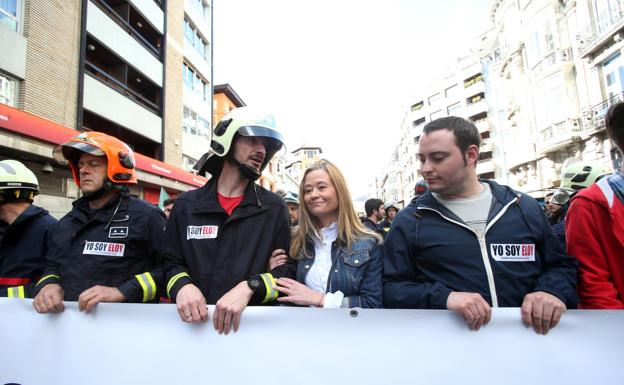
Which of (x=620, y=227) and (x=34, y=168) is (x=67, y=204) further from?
(x=620, y=227)

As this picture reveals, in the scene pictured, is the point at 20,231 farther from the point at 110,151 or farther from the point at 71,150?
the point at 110,151

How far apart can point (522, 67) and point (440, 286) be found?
29.3 metres

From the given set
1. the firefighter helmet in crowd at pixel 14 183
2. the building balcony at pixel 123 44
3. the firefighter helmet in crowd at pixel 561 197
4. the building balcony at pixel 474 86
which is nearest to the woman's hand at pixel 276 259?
the firefighter helmet in crowd at pixel 14 183

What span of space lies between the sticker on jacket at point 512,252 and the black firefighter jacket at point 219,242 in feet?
3.56

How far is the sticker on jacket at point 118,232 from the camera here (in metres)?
2.13

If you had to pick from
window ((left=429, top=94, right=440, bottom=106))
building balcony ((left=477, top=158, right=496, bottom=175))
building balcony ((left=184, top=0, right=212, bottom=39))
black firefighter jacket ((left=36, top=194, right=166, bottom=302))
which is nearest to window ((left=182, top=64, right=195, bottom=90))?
building balcony ((left=184, top=0, right=212, bottom=39))

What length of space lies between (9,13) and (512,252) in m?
13.3

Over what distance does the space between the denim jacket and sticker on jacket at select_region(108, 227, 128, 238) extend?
1.15 m

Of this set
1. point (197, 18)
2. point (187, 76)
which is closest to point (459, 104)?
A: point (197, 18)

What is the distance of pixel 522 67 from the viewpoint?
81.1ft

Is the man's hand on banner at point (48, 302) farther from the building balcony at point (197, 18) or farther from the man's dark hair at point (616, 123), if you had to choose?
the building balcony at point (197, 18)

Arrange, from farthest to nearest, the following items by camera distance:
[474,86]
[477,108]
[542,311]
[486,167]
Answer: [474,86], [477,108], [486,167], [542,311]

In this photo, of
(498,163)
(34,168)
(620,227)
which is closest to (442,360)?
(620,227)

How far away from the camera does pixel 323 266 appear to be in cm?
198
